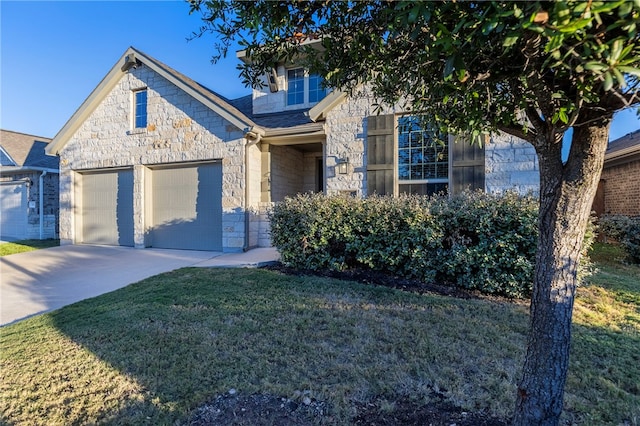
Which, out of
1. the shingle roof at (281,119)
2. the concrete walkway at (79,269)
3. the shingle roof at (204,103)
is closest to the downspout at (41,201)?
the shingle roof at (204,103)

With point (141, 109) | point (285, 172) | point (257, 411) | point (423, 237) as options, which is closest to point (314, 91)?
point (285, 172)

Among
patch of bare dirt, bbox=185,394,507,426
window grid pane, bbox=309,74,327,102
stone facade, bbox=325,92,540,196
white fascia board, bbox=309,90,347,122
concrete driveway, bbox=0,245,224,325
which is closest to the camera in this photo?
patch of bare dirt, bbox=185,394,507,426

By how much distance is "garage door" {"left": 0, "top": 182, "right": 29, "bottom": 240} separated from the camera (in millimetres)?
14352

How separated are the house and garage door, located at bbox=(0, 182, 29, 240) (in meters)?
4.58

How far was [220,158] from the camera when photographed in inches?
373

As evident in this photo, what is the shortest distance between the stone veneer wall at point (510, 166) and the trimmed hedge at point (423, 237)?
2.30 m

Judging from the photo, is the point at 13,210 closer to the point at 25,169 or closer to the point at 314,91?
the point at 25,169

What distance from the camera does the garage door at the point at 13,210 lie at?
14.4m

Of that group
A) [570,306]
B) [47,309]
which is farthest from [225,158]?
[570,306]

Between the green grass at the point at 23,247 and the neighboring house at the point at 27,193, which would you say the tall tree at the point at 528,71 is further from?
the neighboring house at the point at 27,193

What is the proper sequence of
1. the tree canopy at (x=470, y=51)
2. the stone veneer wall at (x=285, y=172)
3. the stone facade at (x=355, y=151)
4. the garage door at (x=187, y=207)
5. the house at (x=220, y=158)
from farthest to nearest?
1. the stone veneer wall at (x=285, y=172)
2. the garage door at (x=187, y=207)
3. the house at (x=220, y=158)
4. the stone facade at (x=355, y=151)
5. the tree canopy at (x=470, y=51)

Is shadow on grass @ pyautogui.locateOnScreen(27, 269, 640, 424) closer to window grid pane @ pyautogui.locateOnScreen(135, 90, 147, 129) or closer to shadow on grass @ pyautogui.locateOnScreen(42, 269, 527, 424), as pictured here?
shadow on grass @ pyautogui.locateOnScreen(42, 269, 527, 424)

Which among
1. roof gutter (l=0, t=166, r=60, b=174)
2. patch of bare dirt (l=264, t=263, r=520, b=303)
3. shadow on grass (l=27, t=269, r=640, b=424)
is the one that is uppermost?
roof gutter (l=0, t=166, r=60, b=174)

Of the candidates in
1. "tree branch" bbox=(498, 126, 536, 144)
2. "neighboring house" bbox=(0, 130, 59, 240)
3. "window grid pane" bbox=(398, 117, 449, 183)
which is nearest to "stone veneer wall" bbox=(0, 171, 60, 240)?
"neighboring house" bbox=(0, 130, 59, 240)
